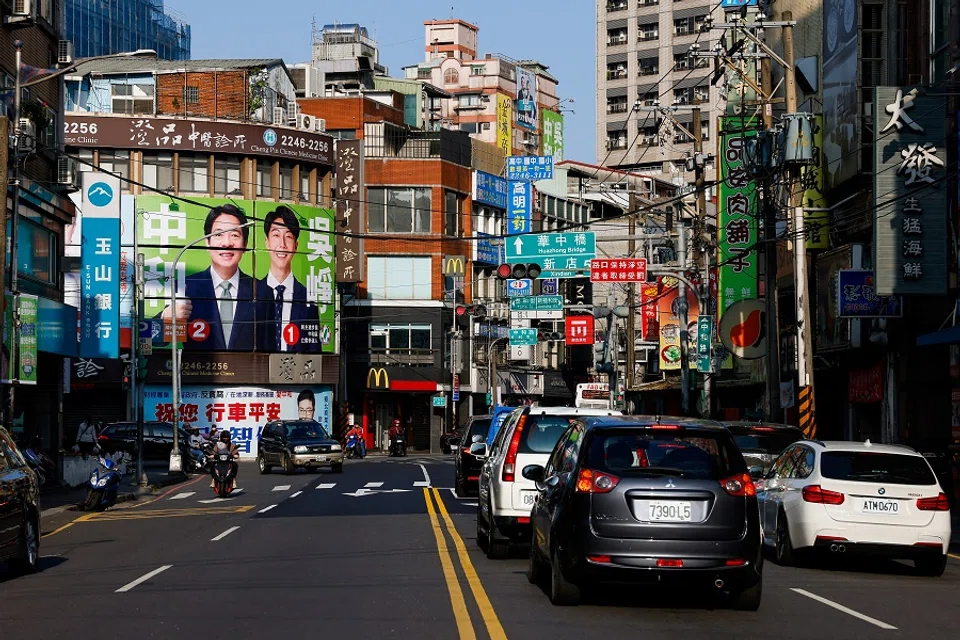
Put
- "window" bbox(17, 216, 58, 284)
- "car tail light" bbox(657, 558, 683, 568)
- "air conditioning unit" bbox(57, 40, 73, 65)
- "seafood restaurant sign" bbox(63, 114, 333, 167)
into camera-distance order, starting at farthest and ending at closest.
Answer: "seafood restaurant sign" bbox(63, 114, 333, 167) → "air conditioning unit" bbox(57, 40, 73, 65) → "window" bbox(17, 216, 58, 284) → "car tail light" bbox(657, 558, 683, 568)

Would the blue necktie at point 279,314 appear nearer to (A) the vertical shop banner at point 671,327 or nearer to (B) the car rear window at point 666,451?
(A) the vertical shop banner at point 671,327

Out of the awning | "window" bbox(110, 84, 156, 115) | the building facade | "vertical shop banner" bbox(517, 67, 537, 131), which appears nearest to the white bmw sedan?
the awning

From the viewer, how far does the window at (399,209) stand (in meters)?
82.0

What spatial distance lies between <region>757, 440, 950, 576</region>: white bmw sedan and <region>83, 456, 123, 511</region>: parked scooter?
53.5 ft

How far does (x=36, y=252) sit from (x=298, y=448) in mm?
11793

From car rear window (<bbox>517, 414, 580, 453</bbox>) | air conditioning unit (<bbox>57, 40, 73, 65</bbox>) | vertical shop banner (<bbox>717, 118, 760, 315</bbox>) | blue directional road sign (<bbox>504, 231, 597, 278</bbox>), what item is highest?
air conditioning unit (<bbox>57, 40, 73, 65</bbox>)

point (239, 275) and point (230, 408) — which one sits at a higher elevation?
point (239, 275)

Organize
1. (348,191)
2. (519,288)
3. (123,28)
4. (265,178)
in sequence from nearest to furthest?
(519,288)
(265,178)
(348,191)
(123,28)

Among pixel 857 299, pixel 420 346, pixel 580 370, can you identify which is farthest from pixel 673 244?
pixel 580 370

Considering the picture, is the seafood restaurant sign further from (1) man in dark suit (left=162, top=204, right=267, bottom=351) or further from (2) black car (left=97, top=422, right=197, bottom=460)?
(2) black car (left=97, top=422, right=197, bottom=460)

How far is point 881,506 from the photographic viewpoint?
1747 centimetres

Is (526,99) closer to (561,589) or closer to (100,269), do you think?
(100,269)

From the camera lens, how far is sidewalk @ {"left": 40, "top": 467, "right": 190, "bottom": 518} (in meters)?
30.5

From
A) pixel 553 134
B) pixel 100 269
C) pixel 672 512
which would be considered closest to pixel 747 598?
pixel 672 512
